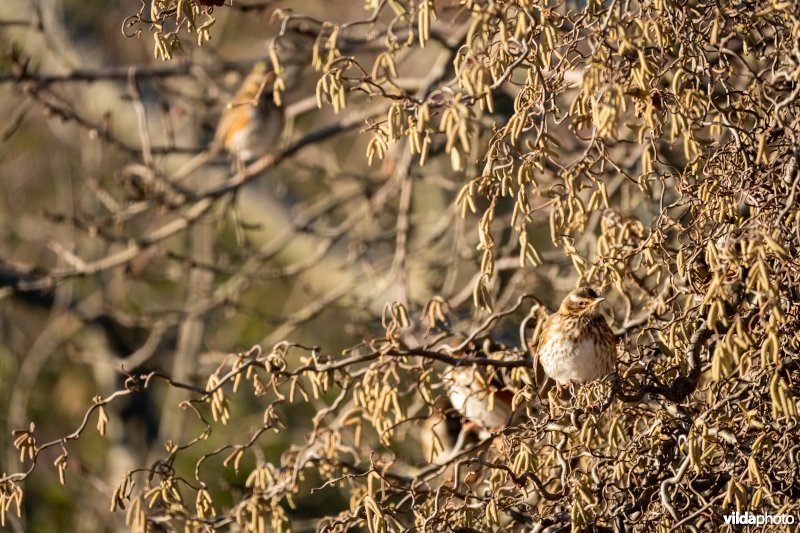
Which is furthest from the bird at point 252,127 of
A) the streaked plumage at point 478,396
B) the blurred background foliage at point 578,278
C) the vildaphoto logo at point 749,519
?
the vildaphoto logo at point 749,519

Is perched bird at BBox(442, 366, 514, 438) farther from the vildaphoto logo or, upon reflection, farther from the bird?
the bird

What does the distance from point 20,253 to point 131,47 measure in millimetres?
2369

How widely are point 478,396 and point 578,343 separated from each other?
480 mm

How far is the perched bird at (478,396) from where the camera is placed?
3.32 meters

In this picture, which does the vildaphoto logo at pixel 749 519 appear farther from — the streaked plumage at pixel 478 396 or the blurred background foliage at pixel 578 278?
the streaked plumage at pixel 478 396

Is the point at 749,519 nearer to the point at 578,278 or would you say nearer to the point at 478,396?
the point at 578,278

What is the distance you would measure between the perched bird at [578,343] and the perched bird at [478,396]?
0.18 meters

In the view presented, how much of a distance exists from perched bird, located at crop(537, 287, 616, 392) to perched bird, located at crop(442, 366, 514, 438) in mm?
182

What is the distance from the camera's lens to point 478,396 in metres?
3.61

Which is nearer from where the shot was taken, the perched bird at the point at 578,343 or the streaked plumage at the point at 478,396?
the perched bird at the point at 578,343

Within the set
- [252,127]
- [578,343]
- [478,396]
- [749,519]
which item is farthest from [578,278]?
[252,127]

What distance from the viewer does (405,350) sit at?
3059 mm

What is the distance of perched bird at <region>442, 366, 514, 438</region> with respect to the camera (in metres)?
3.32

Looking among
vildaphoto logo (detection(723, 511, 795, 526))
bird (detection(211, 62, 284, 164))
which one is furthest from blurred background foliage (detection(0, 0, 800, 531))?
bird (detection(211, 62, 284, 164))
